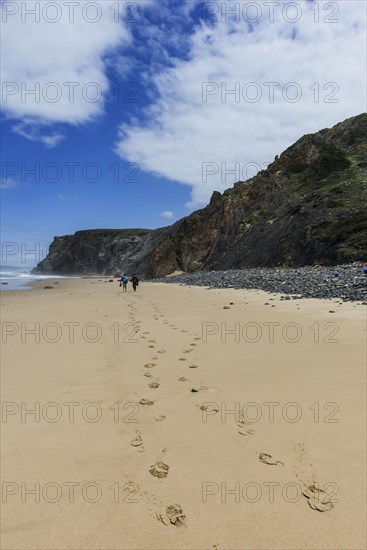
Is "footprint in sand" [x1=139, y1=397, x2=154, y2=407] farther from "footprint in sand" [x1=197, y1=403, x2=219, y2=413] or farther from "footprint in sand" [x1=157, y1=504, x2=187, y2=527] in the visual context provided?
"footprint in sand" [x1=157, y1=504, x2=187, y2=527]

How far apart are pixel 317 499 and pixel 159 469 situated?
138 centimetres

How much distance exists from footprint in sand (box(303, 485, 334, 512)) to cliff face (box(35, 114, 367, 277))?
28488 millimetres

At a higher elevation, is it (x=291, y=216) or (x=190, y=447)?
(x=291, y=216)

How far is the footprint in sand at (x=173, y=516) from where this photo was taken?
2645 mm

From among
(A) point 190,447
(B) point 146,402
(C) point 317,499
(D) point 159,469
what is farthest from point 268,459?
(B) point 146,402

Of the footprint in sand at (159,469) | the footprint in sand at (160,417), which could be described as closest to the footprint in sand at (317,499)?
the footprint in sand at (159,469)

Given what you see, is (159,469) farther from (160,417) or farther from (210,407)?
(210,407)

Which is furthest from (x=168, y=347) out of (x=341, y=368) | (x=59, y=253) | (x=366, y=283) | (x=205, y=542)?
(x=59, y=253)

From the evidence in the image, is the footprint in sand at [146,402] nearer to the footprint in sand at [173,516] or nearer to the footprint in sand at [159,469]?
the footprint in sand at [159,469]

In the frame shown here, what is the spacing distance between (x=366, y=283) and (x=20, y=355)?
12.7 m

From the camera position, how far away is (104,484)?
10.2 ft

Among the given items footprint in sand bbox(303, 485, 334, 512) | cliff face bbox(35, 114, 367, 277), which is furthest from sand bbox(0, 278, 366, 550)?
cliff face bbox(35, 114, 367, 277)

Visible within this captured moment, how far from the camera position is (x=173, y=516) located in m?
2.72

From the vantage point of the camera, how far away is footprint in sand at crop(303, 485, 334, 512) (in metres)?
2.73
